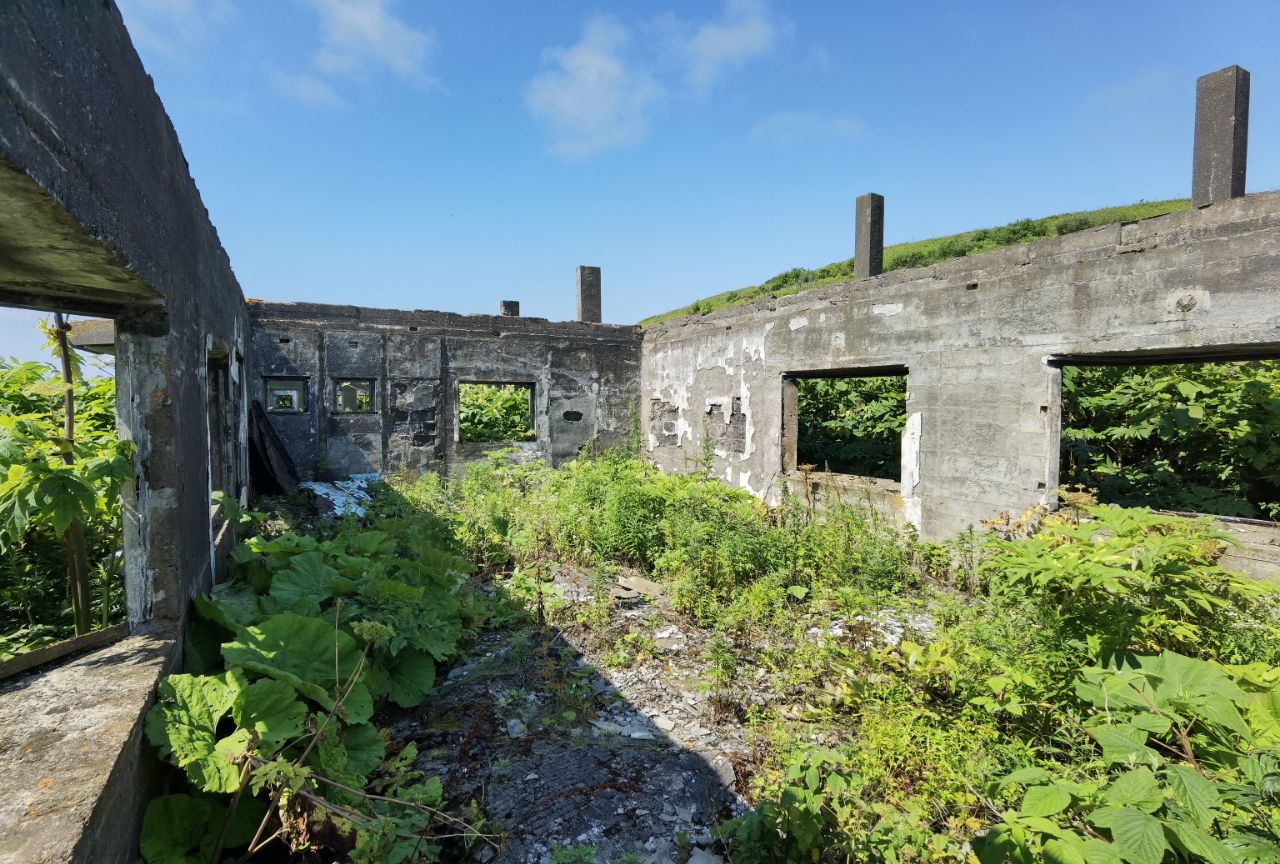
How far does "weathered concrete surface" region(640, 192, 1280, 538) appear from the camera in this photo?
450 cm

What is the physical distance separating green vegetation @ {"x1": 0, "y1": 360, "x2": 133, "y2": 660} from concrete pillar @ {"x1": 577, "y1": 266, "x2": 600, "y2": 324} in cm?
1095

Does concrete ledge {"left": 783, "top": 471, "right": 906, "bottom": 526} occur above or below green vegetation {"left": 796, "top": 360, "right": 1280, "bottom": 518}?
below

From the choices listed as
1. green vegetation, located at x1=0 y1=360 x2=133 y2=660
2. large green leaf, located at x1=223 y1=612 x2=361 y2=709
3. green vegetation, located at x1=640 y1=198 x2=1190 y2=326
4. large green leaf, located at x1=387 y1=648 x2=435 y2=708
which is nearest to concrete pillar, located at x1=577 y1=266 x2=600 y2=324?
green vegetation, located at x1=640 y1=198 x2=1190 y2=326

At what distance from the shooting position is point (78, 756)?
174 centimetres

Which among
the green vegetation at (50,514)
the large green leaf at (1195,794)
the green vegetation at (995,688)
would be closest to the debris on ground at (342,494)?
the green vegetation at (995,688)

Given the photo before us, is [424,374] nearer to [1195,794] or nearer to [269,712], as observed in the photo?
[269,712]

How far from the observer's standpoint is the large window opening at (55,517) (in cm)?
207

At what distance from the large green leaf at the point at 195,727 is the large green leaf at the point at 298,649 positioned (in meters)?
0.28

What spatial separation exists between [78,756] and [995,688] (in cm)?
367

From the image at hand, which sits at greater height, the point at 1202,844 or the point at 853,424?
the point at 853,424

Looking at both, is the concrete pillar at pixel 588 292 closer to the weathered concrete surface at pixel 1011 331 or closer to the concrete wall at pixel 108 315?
the weathered concrete surface at pixel 1011 331

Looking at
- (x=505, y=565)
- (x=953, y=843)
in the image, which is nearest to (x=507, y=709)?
(x=953, y=843)

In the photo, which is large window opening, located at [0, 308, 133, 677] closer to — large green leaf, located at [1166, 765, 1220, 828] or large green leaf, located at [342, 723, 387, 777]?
large green leaf, located at [342, 723, 387, 777]

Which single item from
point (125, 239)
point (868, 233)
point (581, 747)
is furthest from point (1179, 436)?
point (125, 239)
